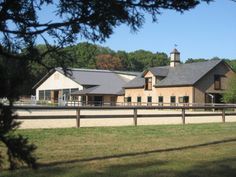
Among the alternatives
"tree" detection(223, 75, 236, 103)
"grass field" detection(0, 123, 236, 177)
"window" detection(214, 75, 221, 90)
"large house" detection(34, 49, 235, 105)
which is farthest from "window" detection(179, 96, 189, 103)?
"grass field" detection(0, 123, 236, 177)

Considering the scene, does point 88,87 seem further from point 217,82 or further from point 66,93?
point 217,82

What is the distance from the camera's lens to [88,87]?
68000mm

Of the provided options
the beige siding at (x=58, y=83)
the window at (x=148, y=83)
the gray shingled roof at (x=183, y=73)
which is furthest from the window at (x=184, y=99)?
the beige siding at (x=58, y=83)

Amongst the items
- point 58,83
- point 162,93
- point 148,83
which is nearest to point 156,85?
point 162,93

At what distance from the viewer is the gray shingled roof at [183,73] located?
56.7 m

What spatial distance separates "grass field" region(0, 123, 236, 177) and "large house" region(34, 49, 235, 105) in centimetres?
3681

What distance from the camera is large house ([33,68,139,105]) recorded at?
6581 centimetres

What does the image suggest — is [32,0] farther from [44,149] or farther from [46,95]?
[46,95]

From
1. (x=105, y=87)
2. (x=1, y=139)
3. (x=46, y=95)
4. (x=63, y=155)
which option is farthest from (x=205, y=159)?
(x=46, y=95)

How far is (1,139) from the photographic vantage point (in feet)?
12.4

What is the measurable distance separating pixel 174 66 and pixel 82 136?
49.2 m

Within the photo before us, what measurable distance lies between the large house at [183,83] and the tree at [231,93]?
186 centimetres

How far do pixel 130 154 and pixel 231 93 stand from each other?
1797 inches

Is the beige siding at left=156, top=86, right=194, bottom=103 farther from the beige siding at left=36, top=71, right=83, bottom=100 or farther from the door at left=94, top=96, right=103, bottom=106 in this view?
the beige siding at left=36, top=71, right=83, bottom=100
